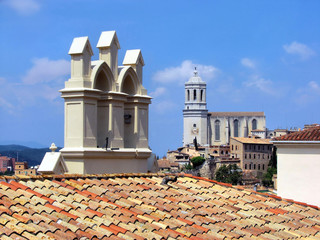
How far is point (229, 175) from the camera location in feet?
405

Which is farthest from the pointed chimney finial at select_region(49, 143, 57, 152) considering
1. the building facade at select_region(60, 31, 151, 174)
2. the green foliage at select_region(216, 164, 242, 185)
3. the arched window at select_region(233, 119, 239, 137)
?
the arched window at select_region(233, 119, 239, 137)

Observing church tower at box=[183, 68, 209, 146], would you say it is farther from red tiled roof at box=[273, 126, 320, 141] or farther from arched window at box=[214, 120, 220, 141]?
red tiled roof at box=[273, 126, 320, 141]

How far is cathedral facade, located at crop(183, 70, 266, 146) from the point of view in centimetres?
19312

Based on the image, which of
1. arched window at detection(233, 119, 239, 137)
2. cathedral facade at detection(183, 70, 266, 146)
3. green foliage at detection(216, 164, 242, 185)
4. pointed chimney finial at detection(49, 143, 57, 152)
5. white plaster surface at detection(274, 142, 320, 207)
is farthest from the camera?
arched window at detection(233, 119, 239, 137)

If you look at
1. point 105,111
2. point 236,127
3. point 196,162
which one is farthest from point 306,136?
point 236,127

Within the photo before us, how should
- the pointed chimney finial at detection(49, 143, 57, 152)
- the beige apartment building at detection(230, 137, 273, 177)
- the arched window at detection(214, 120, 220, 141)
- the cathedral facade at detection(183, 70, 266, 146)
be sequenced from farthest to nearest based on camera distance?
the arched window at detection(214, 120, 220, 141), the cathedral facade at detection(183, 70, 266, 146), the beige apartment building at detection(230, 137, 273, 177), the pointed chimney finial at detection(49, 143, 57, 152)

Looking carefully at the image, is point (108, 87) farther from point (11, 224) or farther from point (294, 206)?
point (11, 224)

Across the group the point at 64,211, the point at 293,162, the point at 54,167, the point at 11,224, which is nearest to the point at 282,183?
the point at 293,162

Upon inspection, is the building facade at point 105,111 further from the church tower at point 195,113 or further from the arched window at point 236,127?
the arched window at point 236,127

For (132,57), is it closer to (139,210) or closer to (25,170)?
(139,210)

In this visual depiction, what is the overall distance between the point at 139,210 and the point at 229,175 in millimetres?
115253

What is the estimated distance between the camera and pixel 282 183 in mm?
15969

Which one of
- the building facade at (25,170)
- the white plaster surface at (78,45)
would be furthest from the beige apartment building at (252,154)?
the white plaster surface at (78,45)

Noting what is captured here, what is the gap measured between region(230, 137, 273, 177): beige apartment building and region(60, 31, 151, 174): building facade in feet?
446
